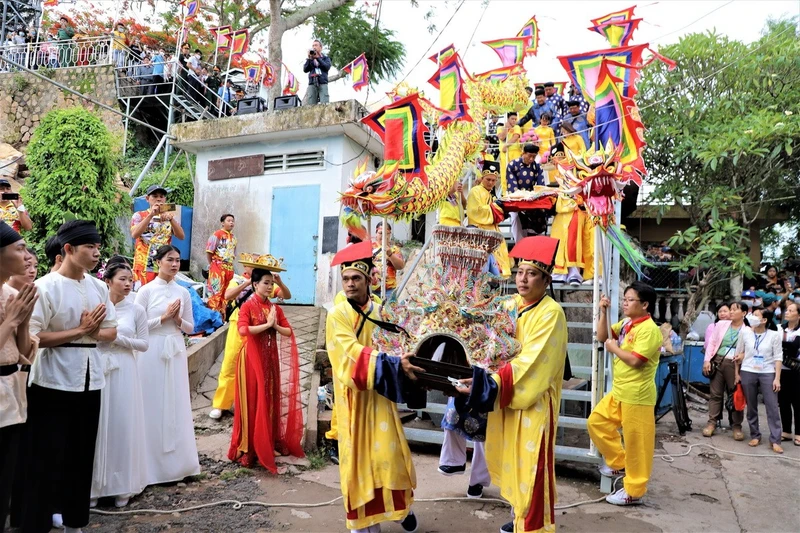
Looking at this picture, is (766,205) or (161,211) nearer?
(161,211)

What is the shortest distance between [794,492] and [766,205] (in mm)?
7505

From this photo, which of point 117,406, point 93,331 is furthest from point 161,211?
point 93,331

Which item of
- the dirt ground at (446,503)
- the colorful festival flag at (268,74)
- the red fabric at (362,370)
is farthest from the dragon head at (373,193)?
the colorful festival flag at (268,74)

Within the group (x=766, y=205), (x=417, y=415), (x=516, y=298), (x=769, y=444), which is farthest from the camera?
(x=766, y=205)

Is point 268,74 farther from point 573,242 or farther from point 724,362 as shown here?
point 724,362

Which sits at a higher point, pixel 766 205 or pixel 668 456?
pixel 766 205

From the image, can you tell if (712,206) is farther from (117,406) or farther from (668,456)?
(117,406)

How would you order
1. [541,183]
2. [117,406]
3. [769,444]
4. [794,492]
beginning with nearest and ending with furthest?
[117,406] < [794,492] < [769,444] < [541,183]

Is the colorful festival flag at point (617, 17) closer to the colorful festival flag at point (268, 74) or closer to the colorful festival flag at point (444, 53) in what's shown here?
the colorful festival flag at point (444, 53)

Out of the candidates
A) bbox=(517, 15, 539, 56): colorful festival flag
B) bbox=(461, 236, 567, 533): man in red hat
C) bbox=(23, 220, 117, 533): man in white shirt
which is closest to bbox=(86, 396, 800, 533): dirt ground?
bbox=(23, 220, 117, 533): man in white shirt

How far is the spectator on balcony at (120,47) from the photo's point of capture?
14.5 meters

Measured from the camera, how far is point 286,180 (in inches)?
380

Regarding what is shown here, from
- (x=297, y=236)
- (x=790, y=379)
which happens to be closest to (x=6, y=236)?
(x=297, y=236)

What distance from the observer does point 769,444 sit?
21.4ft
